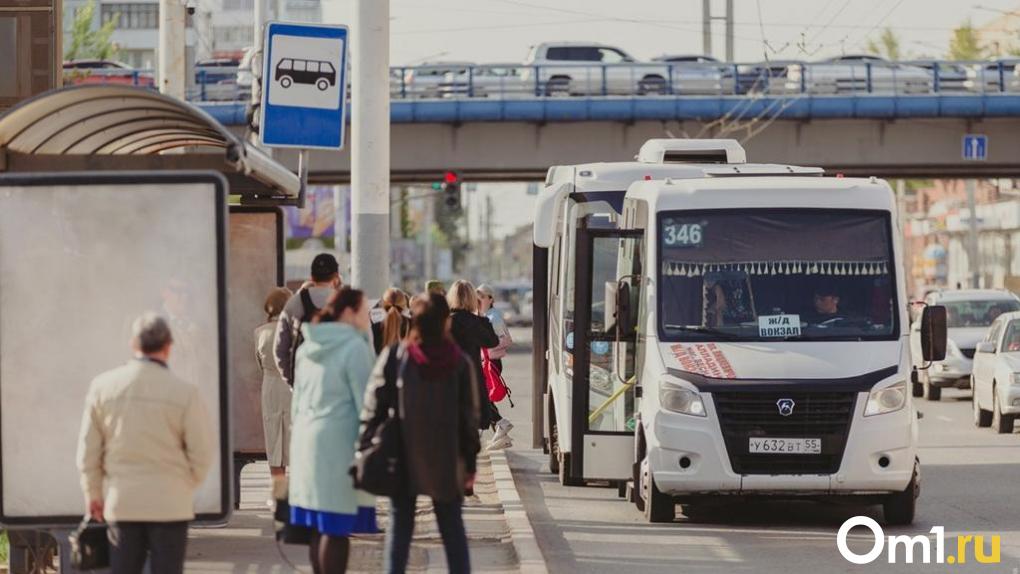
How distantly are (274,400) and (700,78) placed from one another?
37.0 m

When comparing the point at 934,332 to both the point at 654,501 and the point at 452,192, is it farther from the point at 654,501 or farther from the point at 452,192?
the point at 452,192

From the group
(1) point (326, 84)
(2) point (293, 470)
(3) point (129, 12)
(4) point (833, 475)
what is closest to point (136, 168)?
(1) point (326, 84)

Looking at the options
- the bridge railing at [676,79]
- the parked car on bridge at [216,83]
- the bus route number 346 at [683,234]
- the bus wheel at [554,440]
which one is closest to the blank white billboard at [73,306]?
the bus route number 346 at [683,234]

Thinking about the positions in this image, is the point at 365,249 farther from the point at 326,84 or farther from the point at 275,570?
the point at 275,570

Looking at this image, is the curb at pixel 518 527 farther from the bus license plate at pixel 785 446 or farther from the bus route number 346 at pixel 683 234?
the bus route number 346 at pixel 683 234

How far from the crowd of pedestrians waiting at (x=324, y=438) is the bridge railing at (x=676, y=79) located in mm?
39966

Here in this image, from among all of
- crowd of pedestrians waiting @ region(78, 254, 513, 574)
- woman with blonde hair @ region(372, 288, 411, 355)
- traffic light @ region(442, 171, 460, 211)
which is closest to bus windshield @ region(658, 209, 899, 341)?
woman with blonde hair @ region(372, 288, 411, 355)

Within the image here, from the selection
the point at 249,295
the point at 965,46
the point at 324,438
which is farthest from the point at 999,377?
the point at 965,46

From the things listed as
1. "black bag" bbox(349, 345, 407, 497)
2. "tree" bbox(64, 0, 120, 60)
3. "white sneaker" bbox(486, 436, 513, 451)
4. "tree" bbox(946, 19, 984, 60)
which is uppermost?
"tree" bbox(946, 19, 984, 60)

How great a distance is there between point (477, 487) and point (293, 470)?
839 cm

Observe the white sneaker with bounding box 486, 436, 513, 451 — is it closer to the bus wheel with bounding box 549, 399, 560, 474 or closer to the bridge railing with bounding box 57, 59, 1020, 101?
the bus wheel with bounding box 549, 399, 560, 474

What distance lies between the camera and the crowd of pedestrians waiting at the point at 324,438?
8.42m

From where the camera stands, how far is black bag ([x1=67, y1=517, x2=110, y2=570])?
8703 millimetres

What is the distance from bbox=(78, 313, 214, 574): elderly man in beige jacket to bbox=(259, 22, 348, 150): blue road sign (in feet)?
16.4
